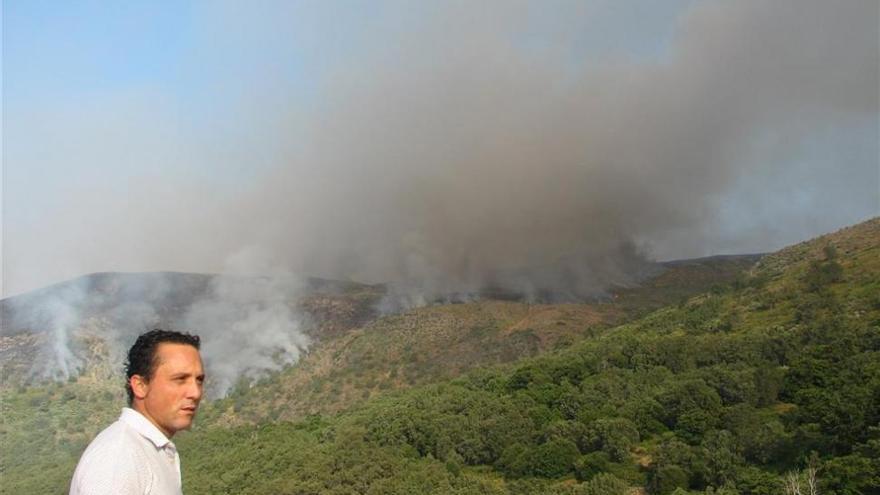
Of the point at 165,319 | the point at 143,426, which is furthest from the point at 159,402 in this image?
the point at 165,319

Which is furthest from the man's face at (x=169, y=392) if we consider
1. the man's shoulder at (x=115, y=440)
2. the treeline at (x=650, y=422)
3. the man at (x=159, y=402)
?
the treeline at (x=650, y=422)

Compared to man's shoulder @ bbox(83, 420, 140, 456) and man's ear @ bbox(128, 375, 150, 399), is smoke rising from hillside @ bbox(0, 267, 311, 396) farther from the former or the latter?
man's shoulder @ bbox(83, 420, 140, 456)

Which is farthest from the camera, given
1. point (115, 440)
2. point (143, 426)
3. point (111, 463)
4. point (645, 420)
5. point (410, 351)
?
point (410, 351)

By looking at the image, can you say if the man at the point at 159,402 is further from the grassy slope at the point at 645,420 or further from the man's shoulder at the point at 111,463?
the grassy slope at the point at 645,420

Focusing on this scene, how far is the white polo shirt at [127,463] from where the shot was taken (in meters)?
3.56

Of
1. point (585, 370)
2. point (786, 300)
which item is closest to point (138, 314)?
point (585, 370)

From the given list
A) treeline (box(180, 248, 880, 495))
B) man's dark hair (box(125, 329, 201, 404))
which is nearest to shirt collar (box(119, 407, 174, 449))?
man's dark hair (box(125, 329, 201, 404))

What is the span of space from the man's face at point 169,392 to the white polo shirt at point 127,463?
0.35ft

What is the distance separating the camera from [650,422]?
54656 millimetres

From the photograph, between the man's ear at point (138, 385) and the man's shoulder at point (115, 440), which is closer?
the man's shoulder at point (115, 440)

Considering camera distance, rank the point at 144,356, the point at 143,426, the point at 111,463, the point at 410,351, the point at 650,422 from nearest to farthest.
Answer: the point at 111,463 → the point at 143,426 → the point at 144,356 → the point at 650,422 → the point at 410,351

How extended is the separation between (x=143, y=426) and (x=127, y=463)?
363mm

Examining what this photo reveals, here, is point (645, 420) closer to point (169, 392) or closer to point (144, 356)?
point (169, 392)

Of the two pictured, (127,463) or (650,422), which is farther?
(650,422)
